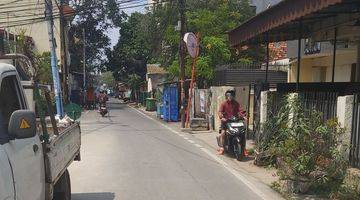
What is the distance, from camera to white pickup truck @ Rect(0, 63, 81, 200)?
3965 millimetres

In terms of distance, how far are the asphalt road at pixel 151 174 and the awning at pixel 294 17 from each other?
10.1 ft

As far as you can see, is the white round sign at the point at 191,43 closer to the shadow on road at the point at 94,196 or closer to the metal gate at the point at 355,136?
the metal gate at the point at 355,136

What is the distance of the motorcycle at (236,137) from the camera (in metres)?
13.0

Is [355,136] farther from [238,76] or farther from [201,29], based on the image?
[201,29]

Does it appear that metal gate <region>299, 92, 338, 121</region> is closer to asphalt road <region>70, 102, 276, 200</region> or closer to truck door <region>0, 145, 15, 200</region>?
asphalt road <region>70, 102, 276, 200</region>

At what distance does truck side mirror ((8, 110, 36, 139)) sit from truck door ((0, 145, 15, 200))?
163mm

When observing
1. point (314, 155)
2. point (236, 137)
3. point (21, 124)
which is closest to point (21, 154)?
point (21, 124)

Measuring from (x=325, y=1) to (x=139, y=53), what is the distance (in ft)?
178

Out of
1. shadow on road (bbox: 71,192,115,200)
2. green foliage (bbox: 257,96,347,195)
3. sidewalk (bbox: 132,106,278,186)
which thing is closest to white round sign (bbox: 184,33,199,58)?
sidewalk (bbox: 132,106,278,186)

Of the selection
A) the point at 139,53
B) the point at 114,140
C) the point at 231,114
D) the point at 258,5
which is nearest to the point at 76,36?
the point at 139,53

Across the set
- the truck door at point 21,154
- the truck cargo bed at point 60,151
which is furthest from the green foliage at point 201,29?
the truck door at point 21,154

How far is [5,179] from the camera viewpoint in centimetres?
375

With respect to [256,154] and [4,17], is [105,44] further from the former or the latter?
[256,154]

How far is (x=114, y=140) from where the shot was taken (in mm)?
17719
